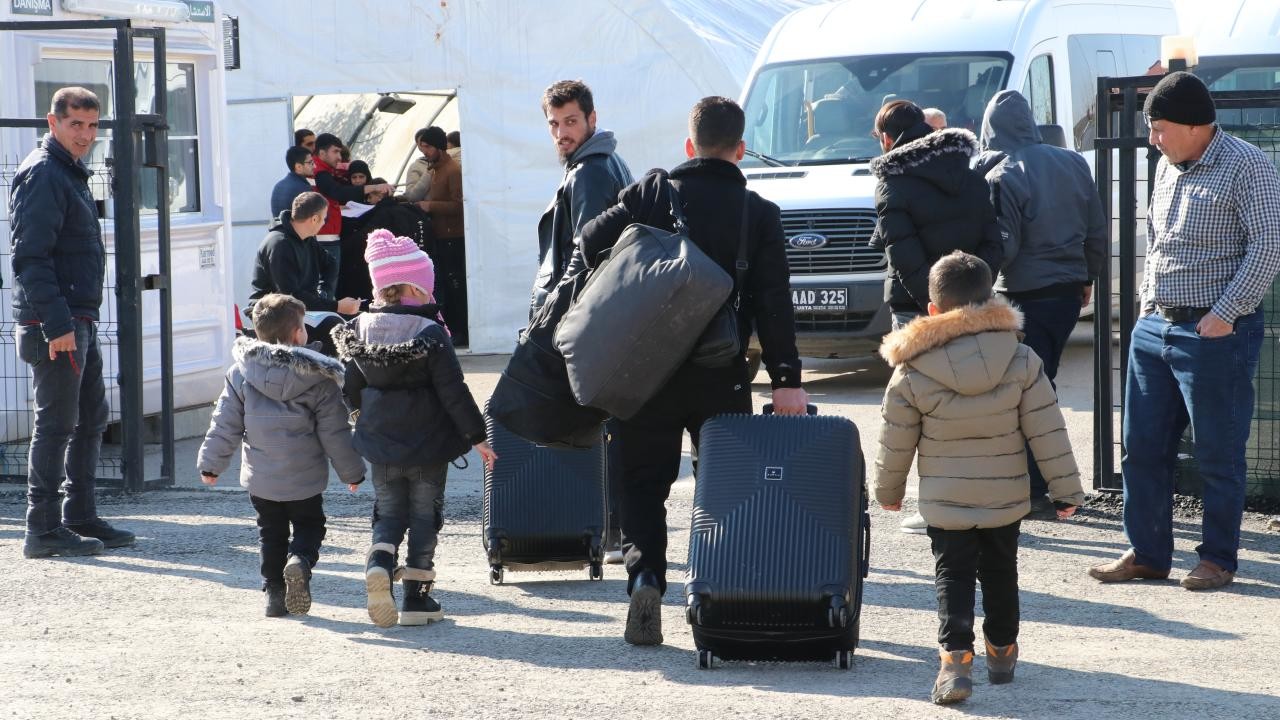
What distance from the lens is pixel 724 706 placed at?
4883mm

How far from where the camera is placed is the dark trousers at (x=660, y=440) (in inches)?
215

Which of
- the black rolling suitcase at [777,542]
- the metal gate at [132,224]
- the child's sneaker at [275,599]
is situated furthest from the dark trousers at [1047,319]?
the metal gate at [132,224]

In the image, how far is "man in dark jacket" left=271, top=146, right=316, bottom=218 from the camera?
13.1m

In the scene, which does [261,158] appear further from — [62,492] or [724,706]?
[724,706]

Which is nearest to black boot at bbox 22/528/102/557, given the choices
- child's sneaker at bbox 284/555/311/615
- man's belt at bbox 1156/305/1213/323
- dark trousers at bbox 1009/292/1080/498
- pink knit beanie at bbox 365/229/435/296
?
child's sneaker at bbox 284/555/311/615

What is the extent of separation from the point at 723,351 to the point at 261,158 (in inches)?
403

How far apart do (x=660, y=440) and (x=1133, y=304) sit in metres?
3.17

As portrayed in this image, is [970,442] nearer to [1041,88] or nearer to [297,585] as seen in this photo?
[297,585]

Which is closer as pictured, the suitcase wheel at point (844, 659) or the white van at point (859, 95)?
the suitcase wheel at point (844, 659)

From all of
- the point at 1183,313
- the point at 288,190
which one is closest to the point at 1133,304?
the point at 1183,313

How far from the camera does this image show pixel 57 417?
727cm

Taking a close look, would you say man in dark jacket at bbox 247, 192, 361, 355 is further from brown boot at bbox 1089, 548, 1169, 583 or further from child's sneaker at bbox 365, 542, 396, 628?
brown boot at bbox 1089, 548, 1169, 583

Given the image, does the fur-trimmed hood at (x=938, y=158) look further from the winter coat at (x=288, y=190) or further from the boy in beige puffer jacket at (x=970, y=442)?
the winter coat at (x=288, y=190)

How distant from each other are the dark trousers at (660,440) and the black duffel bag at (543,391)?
19 cm
